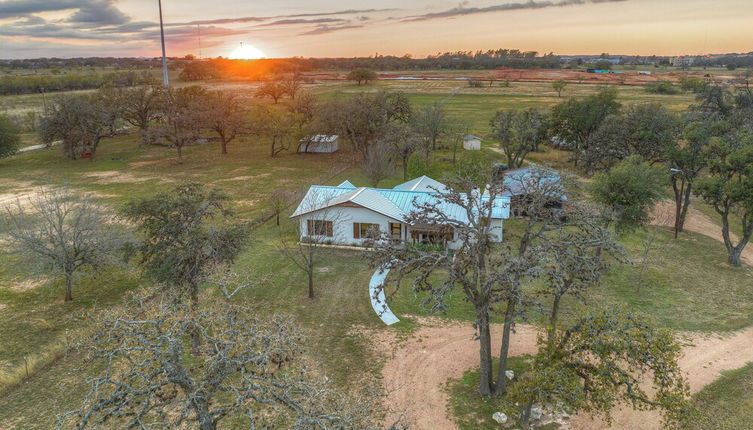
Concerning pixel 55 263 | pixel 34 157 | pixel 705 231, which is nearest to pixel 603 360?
pixel 55 263

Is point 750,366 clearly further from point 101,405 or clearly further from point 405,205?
point 101,405

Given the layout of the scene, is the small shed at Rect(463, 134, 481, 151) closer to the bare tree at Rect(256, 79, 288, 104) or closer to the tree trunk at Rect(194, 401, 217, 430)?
the bare tree at Rect(256, 79, 288, 104)

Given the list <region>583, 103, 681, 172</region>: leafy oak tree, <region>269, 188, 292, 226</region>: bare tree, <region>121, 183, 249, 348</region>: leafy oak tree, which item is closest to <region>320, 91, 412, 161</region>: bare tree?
<region>269, 188, 292, 226</region>: bare tree

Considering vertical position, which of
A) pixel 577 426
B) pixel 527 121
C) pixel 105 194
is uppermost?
pixel 527 121

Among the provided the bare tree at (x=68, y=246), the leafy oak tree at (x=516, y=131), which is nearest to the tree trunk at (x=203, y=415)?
the bare tree at (x=68, y=246)

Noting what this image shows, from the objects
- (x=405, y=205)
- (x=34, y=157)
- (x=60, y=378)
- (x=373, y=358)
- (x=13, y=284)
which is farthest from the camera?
(x=34, y=157)

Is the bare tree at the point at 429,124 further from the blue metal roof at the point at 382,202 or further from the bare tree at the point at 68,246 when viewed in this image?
the bare tree at the point at 68,246

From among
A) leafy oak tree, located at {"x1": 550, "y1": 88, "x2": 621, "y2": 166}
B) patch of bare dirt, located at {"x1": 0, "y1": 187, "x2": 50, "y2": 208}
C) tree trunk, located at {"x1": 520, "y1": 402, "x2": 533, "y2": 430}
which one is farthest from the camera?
leafy oak tree, located at {"x1": 550, "y1": 88, "x2": 621, "y2": 166}
